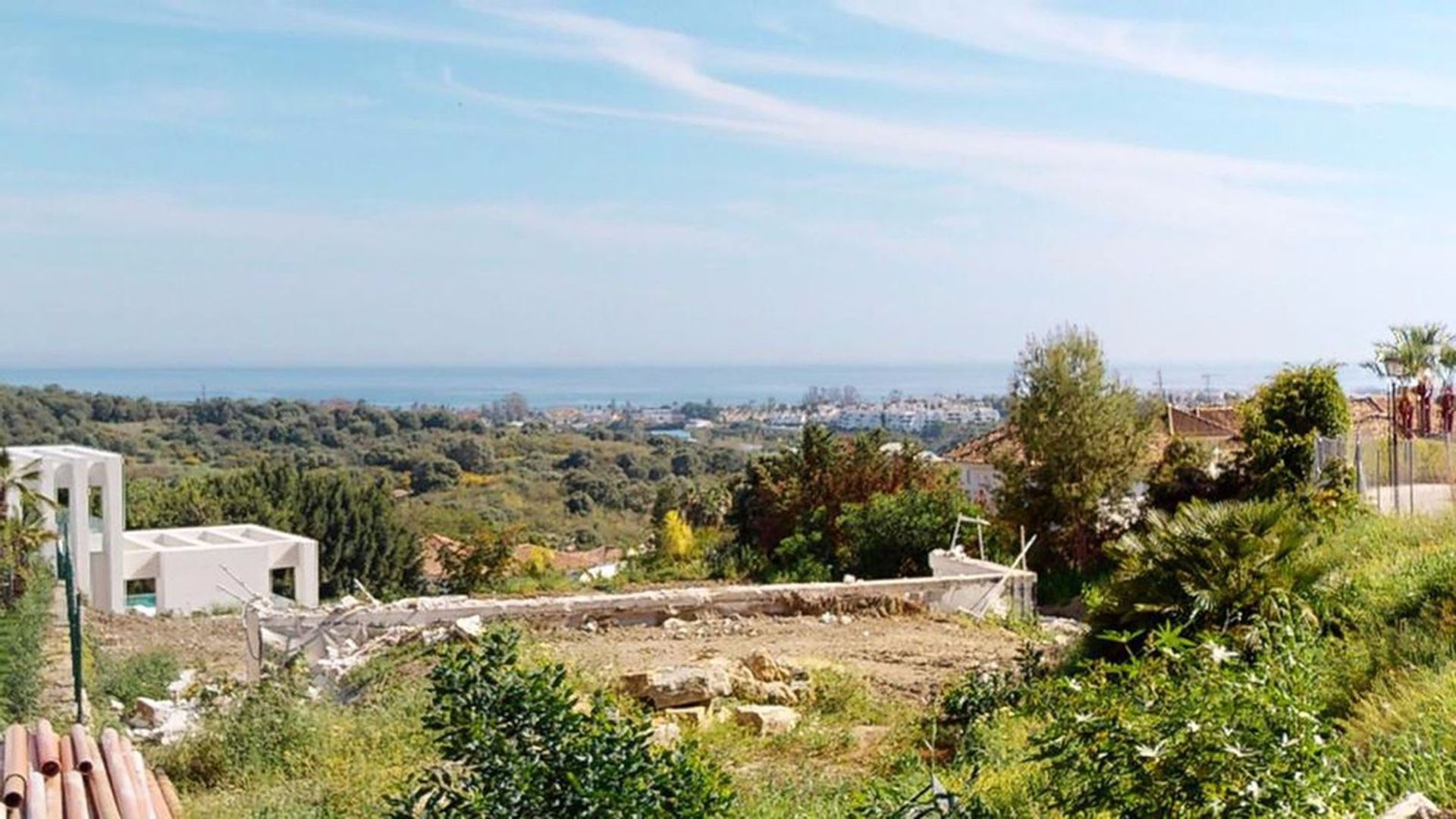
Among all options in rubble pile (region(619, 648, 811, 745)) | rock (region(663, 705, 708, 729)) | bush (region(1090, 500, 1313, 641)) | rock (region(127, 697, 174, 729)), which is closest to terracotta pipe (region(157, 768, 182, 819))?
rubble pile (region(619, 648, 811, 745))

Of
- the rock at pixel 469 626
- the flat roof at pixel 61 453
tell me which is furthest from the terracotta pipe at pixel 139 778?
the flat roof at pixel 61 453

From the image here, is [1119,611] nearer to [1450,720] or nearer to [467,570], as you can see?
[1450,720]

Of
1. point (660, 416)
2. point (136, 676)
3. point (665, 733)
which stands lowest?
point (660, 416)

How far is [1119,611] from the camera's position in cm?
805

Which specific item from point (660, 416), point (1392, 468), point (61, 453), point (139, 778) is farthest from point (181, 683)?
point (660, 416)

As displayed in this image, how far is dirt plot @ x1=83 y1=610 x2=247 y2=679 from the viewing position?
47.8 feet

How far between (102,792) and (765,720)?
364 cm

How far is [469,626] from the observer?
10.5 meters

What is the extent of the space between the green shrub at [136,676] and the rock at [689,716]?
641cm

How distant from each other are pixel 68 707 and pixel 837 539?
30.9ft

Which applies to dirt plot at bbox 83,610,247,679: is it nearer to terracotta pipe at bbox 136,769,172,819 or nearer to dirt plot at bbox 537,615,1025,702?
dirt plot at bbox 537,615,1025,702

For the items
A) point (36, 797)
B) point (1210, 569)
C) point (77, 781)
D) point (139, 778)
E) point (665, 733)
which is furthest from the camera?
point (1210, 569)

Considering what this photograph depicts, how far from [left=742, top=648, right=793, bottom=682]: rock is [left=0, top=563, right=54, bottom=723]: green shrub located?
207 inches

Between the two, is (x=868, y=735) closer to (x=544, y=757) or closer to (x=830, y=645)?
(x=830, y=645)
